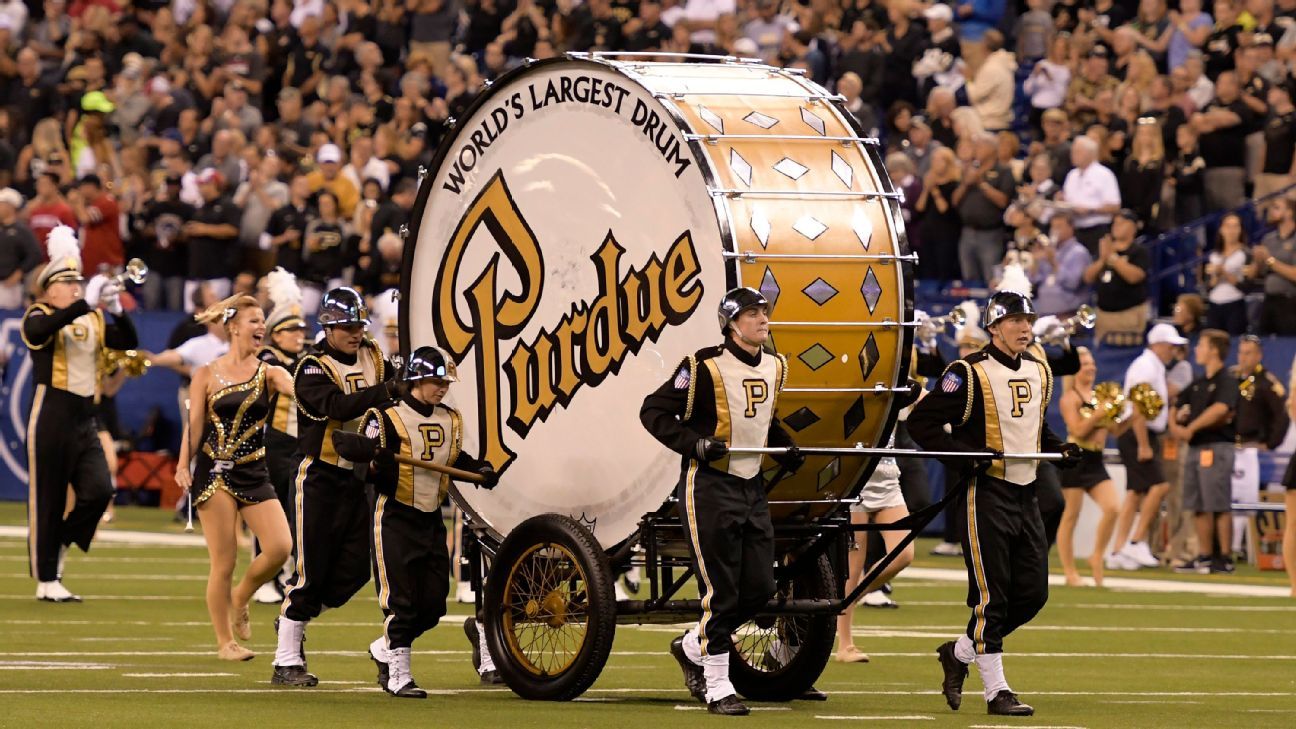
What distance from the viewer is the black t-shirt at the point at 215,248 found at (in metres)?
29.9

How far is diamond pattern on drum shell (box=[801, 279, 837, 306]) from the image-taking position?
40.7ft

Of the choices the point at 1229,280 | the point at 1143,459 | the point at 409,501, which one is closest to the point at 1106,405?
the point at 1143,459

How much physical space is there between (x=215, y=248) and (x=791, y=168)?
1825cm

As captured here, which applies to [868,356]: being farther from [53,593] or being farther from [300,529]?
[53,593]

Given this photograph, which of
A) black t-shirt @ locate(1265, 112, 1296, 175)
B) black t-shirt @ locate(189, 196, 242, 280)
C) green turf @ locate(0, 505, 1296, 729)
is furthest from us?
black t-shirt @ locate(189, 196, 242, 280)

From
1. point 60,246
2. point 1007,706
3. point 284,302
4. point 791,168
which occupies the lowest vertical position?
point 1007,706

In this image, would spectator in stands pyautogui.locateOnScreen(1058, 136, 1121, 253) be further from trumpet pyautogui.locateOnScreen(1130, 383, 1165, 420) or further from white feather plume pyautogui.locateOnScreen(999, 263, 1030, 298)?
white feather plume pyautogui.locateOnScreen(999, 263, 1030, 298)

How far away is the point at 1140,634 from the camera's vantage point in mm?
17375

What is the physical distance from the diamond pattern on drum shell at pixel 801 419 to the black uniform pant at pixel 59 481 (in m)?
7.75

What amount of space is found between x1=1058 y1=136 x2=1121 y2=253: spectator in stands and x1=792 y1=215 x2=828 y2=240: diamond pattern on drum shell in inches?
538

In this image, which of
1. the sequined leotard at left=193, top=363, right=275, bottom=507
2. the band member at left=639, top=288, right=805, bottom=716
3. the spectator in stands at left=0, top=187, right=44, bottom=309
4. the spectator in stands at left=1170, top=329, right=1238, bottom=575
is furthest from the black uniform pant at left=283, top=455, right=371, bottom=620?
the spectator in stands at left=0, top=187, right=44, bottom=309

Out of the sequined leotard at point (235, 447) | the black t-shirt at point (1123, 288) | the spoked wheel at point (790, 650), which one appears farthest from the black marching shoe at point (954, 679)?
the black t-shirt at point (1123, 288)

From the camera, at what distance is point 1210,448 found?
2325 centimetres

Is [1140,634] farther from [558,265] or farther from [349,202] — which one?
[349,202]
